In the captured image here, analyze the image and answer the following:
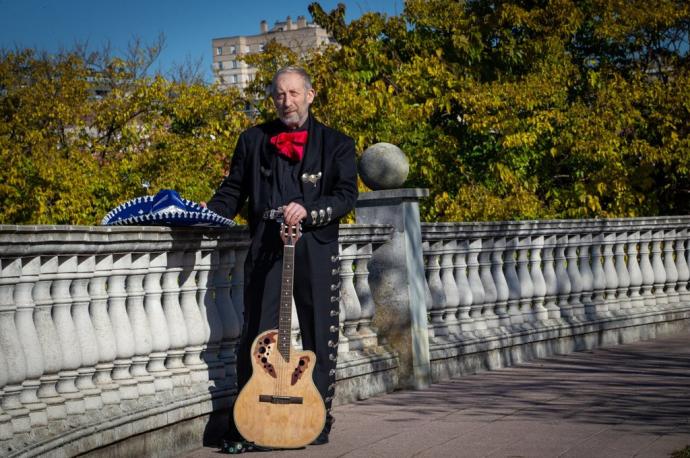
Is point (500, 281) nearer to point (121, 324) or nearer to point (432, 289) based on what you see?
point (432, 289)

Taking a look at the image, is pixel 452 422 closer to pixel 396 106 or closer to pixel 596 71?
pixel 396 106

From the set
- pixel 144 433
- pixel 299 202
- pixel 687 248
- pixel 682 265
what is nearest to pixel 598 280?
pixel 682 265

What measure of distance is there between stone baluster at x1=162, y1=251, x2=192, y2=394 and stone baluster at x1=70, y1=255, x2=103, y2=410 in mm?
793

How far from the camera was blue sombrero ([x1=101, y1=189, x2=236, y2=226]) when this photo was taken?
20.7 ft

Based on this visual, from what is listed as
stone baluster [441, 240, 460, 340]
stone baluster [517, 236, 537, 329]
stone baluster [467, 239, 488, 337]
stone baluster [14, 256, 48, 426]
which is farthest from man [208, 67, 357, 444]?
stone baluster [517, 236, 537, 329]

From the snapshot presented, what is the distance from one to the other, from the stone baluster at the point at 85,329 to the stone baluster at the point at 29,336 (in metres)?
0.37

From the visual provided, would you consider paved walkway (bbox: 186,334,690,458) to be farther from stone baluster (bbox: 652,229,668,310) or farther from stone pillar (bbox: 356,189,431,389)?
stone baluster (bbox: 652,229,668,310)

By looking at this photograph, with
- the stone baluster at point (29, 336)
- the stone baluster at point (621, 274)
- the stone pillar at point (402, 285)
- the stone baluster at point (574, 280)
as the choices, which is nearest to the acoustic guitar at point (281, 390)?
the stone baluster at point (29, 336)

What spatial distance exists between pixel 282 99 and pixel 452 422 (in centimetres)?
222

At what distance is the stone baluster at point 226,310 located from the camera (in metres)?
6.95

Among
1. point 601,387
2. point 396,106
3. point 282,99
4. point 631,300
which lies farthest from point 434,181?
point 282,99

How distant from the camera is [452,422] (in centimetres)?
719

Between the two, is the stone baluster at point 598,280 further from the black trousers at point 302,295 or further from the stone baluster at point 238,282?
the black trousers at point 302,295

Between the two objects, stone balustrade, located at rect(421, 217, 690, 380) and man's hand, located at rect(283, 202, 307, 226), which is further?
stone balustrade, located at rect(421, 217, 690, 380)
